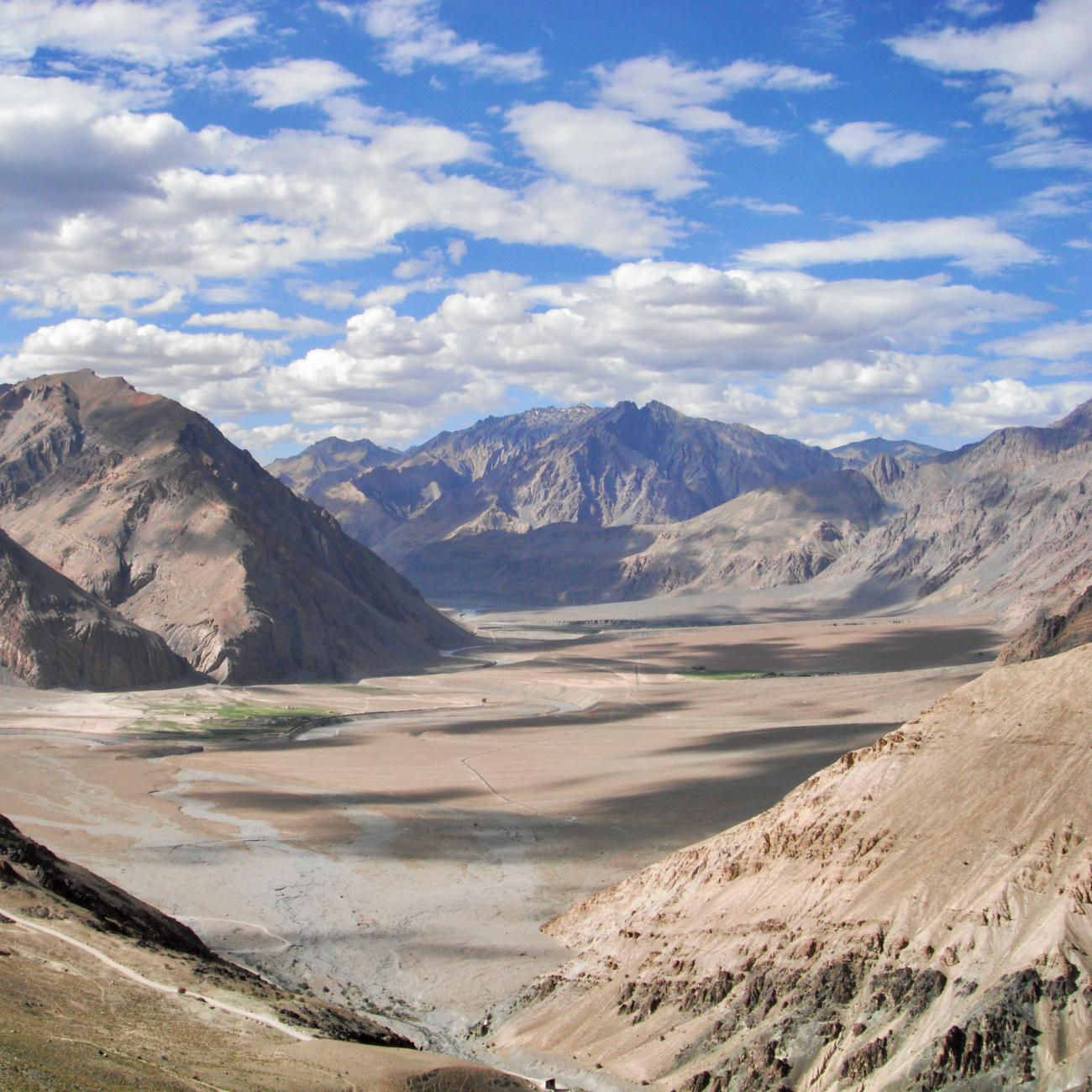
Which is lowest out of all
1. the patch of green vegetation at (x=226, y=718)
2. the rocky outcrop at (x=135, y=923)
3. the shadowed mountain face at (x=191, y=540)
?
the patch of green vegetation at (x=226, y=718)

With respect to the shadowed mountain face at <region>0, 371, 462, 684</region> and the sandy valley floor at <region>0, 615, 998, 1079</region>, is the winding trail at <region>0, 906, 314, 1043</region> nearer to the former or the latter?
the sandy valley floor at <region>0, 615, 998, 1079</region>

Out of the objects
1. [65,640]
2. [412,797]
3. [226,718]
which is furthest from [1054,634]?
[65,640]

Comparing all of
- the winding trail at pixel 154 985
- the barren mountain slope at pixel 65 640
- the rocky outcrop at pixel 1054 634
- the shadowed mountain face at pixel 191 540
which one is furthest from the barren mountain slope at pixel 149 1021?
the shadowed mountain face at pixel 191 540

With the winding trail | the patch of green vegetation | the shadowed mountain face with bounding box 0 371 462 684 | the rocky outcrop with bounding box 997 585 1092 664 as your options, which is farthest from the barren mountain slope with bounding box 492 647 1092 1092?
the shadowed mountain face with bounding box 0 371 462 684

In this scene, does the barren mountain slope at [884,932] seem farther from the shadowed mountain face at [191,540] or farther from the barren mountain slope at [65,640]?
the shadowed mountain face at [191,540]

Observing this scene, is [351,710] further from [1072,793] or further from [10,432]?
[10,432]

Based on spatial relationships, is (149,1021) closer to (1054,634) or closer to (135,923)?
(135,923)

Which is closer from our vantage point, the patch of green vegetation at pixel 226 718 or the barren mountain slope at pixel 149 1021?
the barren mountain slope at pixel 149 1021
